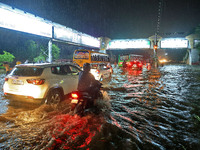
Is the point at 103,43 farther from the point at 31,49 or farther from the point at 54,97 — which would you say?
the point at 54,97

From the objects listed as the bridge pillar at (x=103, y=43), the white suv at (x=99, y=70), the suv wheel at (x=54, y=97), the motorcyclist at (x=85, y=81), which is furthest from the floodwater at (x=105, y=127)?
the bridge pillar at (x=103, y=43)

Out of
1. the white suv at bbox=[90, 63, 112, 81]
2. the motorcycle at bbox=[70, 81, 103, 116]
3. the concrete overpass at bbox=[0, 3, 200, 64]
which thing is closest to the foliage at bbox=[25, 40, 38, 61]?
the concrete overpass at bbox=[0, 3, 200, 64]

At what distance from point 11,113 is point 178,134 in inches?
183

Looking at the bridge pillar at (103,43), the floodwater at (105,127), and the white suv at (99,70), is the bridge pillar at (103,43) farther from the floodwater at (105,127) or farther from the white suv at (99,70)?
the floodwater at (105,127)

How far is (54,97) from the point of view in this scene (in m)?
5.18

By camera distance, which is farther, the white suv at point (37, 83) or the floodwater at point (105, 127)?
the white suv at point (37, 83)

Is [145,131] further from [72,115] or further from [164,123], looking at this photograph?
[72,115]

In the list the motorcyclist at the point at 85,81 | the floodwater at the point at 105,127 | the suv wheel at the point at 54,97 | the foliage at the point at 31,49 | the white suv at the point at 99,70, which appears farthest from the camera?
the foliage at the point at 31,49

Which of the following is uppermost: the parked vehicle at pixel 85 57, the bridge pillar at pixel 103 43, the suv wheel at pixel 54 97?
the bridge pillar at pixel 103 43

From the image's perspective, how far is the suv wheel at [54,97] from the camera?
4.90 meters

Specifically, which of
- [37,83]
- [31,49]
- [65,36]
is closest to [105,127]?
[37,83]

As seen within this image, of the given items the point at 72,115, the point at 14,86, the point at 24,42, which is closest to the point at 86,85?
the point at 72,115

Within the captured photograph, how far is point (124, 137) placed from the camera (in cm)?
322

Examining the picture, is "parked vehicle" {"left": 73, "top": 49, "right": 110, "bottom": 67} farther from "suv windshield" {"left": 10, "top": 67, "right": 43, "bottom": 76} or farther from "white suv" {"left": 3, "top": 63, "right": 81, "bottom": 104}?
"suv windshield" {"left": 10, "top": 67, "right": 43, "bottom": 76}
